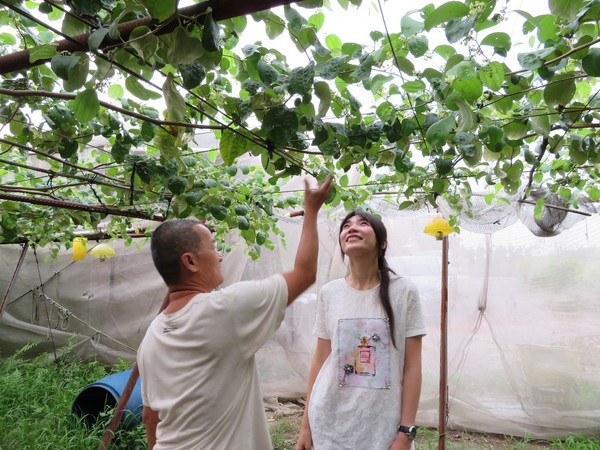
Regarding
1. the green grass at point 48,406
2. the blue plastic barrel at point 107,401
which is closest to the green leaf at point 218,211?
the blue plastic barrel at point 107,401

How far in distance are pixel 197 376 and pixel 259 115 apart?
56 cm

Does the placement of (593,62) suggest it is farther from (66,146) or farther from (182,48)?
(66,146)

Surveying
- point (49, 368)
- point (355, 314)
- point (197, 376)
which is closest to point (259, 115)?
point (197, 376)

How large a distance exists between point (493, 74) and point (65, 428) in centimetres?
372

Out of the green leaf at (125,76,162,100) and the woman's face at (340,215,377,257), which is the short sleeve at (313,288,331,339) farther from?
the green leaf at (125,76,162,100)

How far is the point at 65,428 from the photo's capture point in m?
3.43

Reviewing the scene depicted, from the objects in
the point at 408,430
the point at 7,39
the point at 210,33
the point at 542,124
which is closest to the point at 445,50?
the point at 542,124

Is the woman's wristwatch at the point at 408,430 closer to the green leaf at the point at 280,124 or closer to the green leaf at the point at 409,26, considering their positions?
the green leaf at the point at 280,124

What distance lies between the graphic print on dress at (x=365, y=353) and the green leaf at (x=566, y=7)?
88 cm

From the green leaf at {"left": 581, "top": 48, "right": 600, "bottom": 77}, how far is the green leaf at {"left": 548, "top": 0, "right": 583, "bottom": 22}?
8 centimetres

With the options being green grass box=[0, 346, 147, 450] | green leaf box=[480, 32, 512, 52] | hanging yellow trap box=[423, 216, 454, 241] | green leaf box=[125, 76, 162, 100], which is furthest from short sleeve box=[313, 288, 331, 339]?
green grass box=[0, 346, 147, 450]

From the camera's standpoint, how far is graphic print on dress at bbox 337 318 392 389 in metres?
1.33

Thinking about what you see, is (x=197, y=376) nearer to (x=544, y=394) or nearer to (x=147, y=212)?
(x=147, y=212)

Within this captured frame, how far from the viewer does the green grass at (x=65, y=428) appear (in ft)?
10.6
